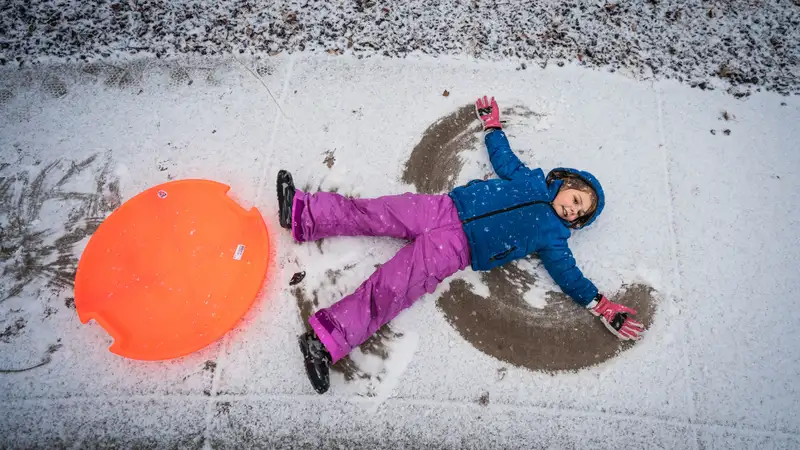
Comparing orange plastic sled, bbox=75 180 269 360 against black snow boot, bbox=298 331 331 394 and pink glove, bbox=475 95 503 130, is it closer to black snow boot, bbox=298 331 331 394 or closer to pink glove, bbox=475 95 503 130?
black snow boot, bbox=298 331 331 394

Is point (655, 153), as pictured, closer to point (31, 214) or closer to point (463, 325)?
point (463, 325)

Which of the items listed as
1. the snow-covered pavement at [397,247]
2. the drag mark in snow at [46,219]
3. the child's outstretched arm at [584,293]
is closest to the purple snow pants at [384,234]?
the snow-covered pavement at [397,247]

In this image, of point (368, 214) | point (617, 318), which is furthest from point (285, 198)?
point (617, 318)

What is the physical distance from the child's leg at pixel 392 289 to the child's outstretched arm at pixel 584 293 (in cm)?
41

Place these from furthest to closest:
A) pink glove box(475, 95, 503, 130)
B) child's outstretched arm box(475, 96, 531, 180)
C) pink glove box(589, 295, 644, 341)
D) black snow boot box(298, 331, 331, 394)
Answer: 1. pink glove box(475, 95, 503, 130)
2. child's outstretched arm box(475, 96, 531, 180)
3. pink glove box(589, 295, 644, 341)
4. black snow boot box(298, 331, 331, 394)

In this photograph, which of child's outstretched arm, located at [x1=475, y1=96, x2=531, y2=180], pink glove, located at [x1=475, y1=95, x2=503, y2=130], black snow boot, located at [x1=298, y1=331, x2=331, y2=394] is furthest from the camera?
pink glove, located at [x1=475, y1=95, x2=503, y2=130]

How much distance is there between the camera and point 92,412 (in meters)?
1.97

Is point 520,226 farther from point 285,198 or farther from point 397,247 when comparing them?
point 285,198

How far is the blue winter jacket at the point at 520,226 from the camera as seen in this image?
2.06m

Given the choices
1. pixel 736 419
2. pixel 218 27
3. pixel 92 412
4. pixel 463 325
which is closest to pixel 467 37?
pixel 218 27

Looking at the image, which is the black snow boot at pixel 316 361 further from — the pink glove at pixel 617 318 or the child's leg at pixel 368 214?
the pink glove at pixel 617 318

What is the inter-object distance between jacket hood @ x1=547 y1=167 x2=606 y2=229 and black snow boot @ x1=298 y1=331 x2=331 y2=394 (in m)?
1.25

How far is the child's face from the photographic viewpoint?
213 cm

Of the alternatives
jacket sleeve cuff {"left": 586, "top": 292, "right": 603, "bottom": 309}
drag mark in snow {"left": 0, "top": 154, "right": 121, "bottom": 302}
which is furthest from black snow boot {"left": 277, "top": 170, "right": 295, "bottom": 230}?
jacket sleeve cuff {"left": 586, "top": 292, "right": 603, "bottom": 309}
